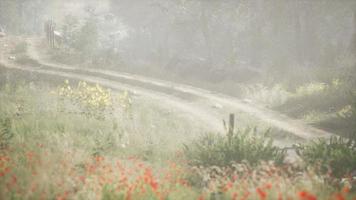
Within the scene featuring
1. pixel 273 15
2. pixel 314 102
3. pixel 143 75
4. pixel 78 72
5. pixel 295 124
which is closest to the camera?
pixel 295 124

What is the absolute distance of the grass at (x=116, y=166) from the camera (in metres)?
6.53

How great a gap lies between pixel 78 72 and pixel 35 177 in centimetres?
1980

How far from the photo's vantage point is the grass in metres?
6.53

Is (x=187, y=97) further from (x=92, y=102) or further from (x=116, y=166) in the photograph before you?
(x=116, y=166)

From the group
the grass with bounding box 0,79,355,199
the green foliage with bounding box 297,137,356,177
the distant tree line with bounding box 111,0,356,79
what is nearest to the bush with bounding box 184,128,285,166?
the grass with bounding box 0,79,355,199

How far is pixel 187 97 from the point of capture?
854 inches

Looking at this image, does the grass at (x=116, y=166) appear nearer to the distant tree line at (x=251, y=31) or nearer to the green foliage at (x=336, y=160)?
the green foliage at (x=336, y=160)

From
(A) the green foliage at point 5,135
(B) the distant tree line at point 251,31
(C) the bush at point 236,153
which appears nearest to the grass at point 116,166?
(A) the green foliage at point 5,135

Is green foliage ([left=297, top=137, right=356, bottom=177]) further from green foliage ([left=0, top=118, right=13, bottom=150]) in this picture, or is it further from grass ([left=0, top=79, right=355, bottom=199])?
green foliage ([left=0, top=118, right=13, bottom=150])

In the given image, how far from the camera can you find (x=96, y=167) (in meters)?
7.88

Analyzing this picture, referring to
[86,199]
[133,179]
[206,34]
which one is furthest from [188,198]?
[206,34]

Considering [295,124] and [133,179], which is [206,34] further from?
[133,179]

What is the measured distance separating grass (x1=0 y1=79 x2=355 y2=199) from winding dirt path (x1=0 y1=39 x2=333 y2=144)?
3460 mm

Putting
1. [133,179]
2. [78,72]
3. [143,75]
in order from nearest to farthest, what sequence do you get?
[133,179], [78,72], [143,75]
